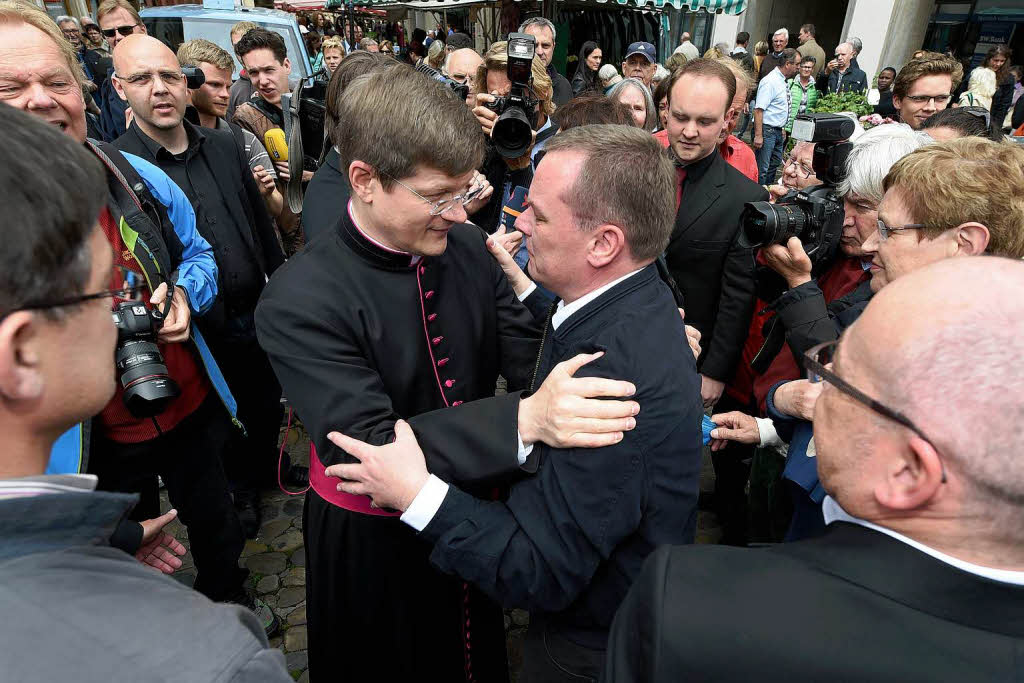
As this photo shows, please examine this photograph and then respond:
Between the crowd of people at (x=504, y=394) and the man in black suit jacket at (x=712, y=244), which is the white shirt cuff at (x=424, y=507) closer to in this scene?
the crowd of people at (x=504, y=394)

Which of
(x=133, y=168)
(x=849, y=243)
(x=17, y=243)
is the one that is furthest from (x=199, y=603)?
(x=849, y=243)

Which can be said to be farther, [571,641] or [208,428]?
[208,428]

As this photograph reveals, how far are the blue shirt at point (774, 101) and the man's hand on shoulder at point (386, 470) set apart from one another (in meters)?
8.95

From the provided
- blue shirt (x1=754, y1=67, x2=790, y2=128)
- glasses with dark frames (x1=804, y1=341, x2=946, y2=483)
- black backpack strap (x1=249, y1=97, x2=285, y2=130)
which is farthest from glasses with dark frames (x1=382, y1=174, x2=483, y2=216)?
blue shirt (x1=754, y1=67, x2=790, y2=128)

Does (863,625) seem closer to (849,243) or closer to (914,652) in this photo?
(914,652)

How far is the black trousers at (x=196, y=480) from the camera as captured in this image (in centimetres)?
216

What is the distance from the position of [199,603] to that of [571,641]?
1180 mm

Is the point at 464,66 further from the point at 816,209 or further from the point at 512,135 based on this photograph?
the point at 816,209

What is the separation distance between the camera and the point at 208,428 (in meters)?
2.45

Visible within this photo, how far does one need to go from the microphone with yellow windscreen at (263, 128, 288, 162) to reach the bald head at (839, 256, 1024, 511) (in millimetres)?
4262

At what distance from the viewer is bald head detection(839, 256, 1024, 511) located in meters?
0.81

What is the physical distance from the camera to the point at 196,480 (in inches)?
95.0

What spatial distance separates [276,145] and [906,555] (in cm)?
444

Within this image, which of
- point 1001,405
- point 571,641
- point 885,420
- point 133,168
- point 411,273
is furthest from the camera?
point 133,168
